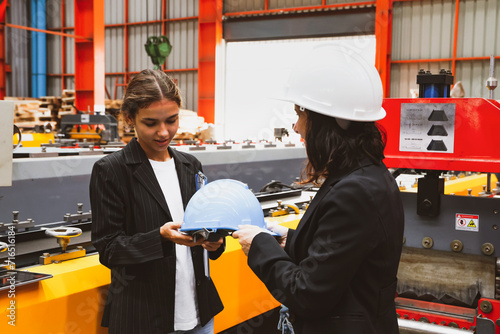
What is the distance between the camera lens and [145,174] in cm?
152

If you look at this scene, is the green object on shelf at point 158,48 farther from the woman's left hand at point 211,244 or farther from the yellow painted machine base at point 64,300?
the woman's left hand at point 211,244

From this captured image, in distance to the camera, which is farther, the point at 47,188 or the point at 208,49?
the point at 208,49

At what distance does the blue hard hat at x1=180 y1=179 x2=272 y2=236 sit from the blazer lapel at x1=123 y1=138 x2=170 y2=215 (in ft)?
0.40

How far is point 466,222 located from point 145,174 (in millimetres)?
1434

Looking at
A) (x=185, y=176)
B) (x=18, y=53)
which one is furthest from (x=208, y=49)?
(x=185, y=176)

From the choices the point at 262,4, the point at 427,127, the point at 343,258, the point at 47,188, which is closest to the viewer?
the point at 343,258

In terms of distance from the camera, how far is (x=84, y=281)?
158cm

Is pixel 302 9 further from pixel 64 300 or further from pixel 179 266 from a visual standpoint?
pixel 64 300

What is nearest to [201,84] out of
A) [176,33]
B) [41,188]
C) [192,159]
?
[176,33]

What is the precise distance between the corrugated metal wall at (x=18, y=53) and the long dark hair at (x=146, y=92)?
49.0ft

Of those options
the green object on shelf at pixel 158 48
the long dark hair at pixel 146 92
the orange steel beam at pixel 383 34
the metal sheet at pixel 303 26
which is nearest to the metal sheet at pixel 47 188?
the long dark hair at pixel 146 92

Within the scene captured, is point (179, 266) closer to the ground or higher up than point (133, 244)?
closer to the ground

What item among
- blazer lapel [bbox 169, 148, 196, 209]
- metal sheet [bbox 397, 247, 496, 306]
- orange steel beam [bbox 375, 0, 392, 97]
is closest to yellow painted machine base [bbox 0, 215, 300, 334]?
blazer lapel [bbox 169, 148, 196, 209]

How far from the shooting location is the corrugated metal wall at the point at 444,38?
426 inches
